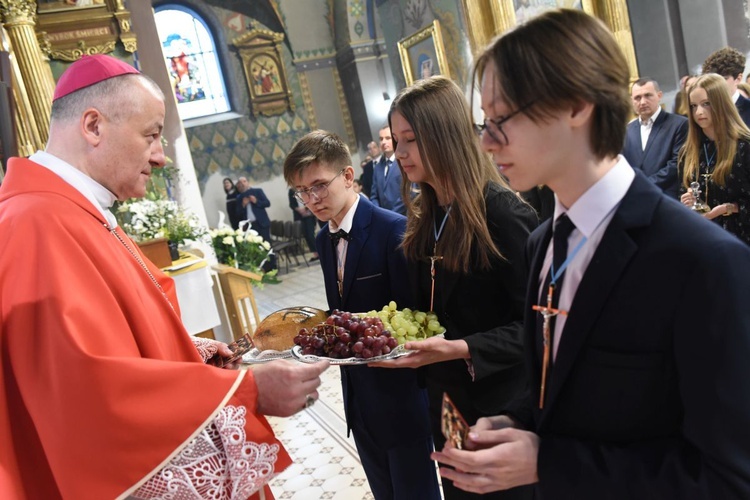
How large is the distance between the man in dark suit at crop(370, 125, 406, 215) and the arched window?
10.7 metres

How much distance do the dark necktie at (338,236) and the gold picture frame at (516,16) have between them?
709 centimetres

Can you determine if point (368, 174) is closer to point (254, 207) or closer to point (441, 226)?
point (254, 207)

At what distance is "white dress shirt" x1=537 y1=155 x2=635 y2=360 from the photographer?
1090 millimetres

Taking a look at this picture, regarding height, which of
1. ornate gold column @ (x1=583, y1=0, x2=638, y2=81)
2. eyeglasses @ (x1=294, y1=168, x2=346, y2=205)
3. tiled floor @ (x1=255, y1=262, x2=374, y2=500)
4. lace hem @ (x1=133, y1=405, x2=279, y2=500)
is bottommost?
tiled floor @ (x1=255, y1=262, x2=374, y2=500)

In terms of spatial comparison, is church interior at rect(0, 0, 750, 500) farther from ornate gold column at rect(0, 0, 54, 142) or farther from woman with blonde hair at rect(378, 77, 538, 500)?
woman with blonde hair at rect(378, 77, 538, 500)

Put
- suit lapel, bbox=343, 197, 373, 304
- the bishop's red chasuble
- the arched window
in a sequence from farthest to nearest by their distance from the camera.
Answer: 1. the arched window
2. suit lapel, bbox=343, 197, 373, 304
3. the bishop's red chasuble

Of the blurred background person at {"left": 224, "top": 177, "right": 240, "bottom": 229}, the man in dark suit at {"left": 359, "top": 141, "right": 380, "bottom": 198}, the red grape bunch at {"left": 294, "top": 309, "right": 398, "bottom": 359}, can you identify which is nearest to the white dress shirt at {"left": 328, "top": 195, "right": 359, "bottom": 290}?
the red grape bunch at {"left": 294, "top": 309, "right": 398, "bottom": 359}

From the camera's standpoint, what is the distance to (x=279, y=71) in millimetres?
16906

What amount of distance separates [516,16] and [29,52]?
673 centimetres

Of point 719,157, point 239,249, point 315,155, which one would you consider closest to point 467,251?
point 315,155

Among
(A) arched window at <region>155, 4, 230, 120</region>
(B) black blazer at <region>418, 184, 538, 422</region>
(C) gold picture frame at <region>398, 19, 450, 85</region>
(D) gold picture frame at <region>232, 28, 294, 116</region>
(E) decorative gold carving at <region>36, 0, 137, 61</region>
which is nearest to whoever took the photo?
(B) black blazer at <region>418, 184, 538, 422</region>

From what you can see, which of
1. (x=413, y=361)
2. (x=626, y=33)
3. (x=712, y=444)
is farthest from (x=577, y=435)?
(x=626, y=33)

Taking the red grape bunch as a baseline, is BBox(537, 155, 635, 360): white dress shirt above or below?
above

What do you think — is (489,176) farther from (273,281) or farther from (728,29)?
(728,29)
